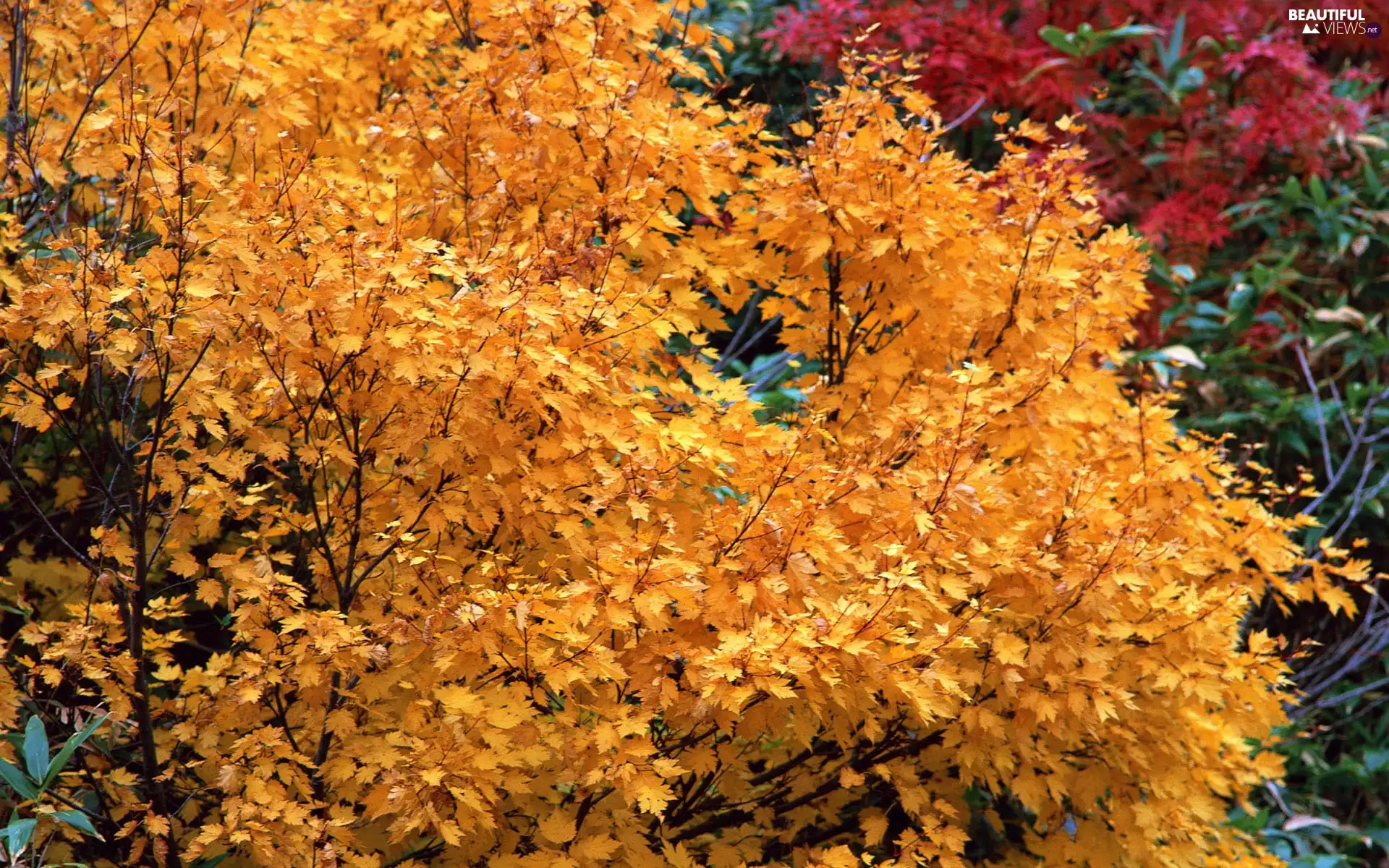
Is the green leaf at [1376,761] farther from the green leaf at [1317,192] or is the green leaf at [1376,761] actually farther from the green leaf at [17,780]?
the green leaf at [17,780]

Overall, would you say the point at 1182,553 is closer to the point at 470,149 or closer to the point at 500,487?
the point at 500,487

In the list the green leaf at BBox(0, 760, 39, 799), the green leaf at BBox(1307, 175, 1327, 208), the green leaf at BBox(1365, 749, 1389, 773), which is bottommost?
the green leaf at BBox(1365, 749, 1389, 773)

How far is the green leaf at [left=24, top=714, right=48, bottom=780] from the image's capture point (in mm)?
2596

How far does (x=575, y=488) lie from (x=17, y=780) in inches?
50.6

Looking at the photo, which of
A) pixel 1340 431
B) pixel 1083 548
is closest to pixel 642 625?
pixel 1083 548

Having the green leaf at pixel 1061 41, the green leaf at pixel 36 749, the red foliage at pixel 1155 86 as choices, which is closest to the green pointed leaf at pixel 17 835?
the green leaf at pixel 36 749

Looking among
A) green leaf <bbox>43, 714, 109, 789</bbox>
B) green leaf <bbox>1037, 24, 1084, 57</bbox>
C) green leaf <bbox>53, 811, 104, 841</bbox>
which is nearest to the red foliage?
green leaf <bbox>1037, 24, 1084, 57</bbox>

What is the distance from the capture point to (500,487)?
268 centimetres

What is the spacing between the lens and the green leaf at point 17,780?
2535mm

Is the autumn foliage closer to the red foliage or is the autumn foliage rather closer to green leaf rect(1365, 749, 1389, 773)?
green leaf rect(1365, 749, 1389, 773)

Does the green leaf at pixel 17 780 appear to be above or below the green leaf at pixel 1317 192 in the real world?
above

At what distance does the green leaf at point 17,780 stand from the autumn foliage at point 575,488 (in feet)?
0.59

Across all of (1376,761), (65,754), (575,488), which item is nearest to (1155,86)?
(1376,761)

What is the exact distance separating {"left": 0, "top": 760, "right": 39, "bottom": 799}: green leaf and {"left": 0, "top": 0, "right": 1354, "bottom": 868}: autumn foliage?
18cm
